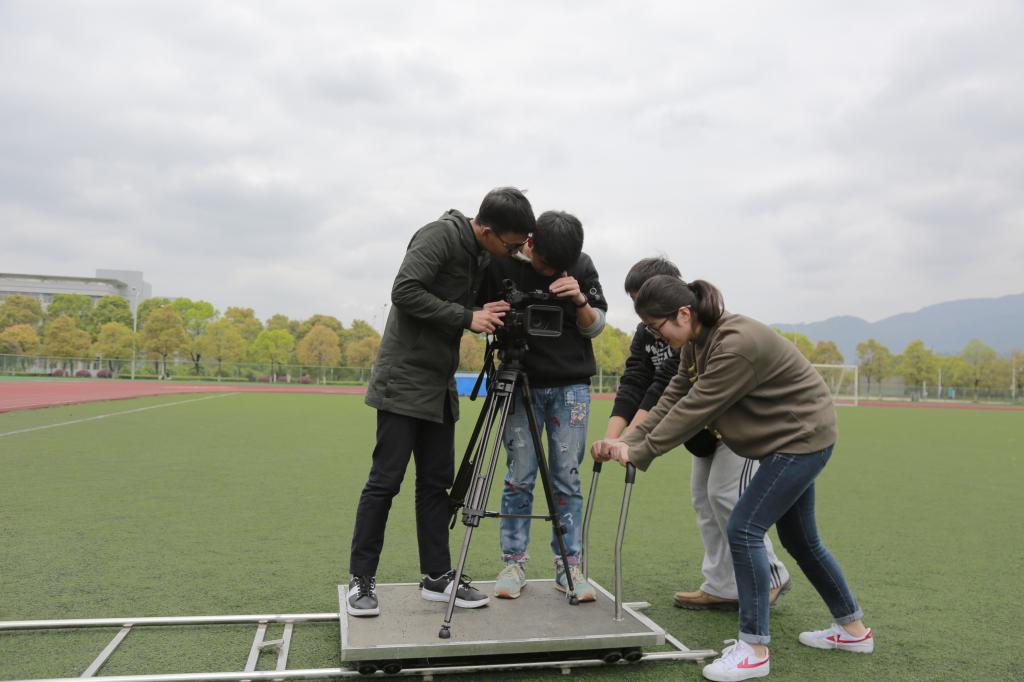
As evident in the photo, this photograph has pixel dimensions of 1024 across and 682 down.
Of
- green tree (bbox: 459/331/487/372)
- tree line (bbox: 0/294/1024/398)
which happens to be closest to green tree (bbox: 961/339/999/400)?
tree line (bbox: 0/294/1024/398)

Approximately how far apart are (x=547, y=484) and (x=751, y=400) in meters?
0.95

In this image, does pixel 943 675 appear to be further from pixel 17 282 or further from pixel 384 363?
pixel 17 282

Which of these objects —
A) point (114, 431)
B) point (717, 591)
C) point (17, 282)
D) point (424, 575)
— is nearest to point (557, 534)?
point (424, 575)

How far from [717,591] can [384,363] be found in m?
2.08

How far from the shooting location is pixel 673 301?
3.00 metres

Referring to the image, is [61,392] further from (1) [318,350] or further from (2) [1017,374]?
(2) [1017,374]

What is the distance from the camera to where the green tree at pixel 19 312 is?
69.8m

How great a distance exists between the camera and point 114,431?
1284 centimetres

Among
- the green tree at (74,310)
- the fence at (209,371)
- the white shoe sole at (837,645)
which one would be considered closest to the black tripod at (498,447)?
the white shoe sole at (837,645)

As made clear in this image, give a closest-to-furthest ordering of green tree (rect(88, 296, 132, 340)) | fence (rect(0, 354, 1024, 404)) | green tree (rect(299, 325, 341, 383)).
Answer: fence (rect(0, 354, 1024, 404))
green tree (rect(299, 325, 341, 383))
green tree (rect(88, 296, 132, 340))

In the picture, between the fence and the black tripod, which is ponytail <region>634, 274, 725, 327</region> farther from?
the fence

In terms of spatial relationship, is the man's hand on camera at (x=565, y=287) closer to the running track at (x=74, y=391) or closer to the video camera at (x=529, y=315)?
the video camera at (x=529, y=315)

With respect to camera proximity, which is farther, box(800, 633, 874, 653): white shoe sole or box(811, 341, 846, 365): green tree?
box(811, 341, 846, 365): green tree

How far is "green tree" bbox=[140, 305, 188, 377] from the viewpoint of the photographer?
198ft
